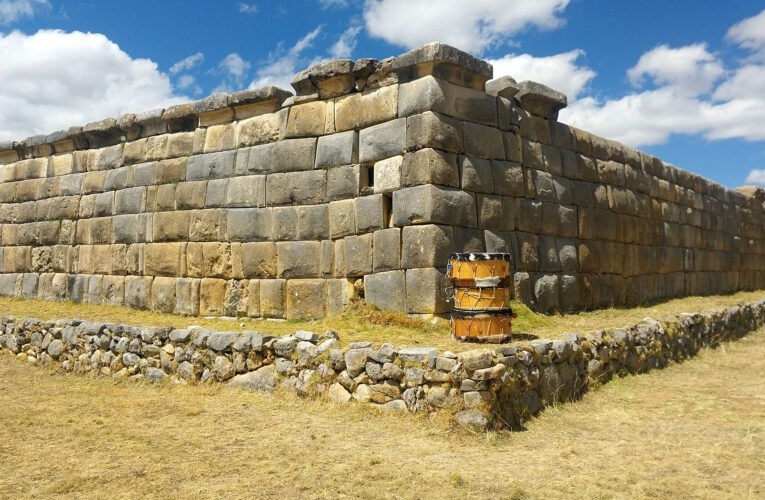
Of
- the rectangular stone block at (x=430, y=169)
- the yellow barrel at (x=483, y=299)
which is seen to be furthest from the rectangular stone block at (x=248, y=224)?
the yellow barrel at (x=483, y=299)

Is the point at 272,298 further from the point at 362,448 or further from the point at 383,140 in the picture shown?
the point at 362,448

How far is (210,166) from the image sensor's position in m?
11.4

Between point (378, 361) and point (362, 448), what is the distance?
3.86ft

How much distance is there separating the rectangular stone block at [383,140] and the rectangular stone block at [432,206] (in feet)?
2.29

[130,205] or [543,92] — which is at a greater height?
[543,92]

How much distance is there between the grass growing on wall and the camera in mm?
7867

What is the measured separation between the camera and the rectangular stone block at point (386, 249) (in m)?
8.77

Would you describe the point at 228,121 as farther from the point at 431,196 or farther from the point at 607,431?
the point at 607,431

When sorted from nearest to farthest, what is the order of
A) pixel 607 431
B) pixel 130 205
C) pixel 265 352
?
pixel 607 431, pixel 265 352, pixel 130 205

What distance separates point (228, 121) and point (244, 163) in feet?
3.79

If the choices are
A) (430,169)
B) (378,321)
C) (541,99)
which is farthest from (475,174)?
(378,321)

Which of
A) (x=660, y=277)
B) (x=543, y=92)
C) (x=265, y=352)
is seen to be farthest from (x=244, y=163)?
(x=660, y=277)

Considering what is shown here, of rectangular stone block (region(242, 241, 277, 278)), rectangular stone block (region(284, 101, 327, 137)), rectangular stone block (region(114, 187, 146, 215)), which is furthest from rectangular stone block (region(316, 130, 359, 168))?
rectangular stone block (region(114, 187, 146, 215))

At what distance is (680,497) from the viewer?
15.0ft
